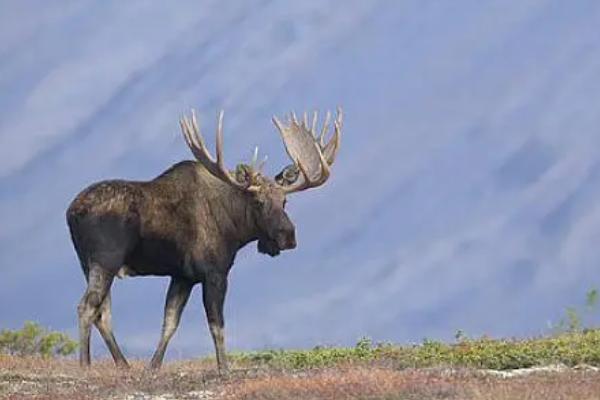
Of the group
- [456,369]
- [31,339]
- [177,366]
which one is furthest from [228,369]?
[31,339]

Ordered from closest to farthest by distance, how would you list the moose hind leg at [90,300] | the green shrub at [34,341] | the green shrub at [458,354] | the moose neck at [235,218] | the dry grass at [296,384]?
1. the dry grass at [296,384]
2. the green shrub at [458,354]
3. the moose hind leg at [90,300]
4. the moose neck at [235,218]
5. the green shrub at [34,341]

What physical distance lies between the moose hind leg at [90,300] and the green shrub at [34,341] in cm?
1174

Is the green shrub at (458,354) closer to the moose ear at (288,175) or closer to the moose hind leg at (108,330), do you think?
the moose hind leg at (108,330)

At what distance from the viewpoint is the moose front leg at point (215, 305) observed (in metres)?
19.6

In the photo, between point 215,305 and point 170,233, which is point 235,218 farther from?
point 215,305

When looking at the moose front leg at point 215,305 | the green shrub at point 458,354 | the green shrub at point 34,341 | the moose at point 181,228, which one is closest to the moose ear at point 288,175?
the moose at point 181,228

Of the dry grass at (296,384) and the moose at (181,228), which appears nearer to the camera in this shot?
the dry grass at (296,384)

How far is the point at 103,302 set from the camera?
19.9 m

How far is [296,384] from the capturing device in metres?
14.9

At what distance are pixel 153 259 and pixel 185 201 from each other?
0.86m

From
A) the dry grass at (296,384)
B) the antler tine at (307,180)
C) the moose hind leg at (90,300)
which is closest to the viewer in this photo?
the dry grass at (296,384)

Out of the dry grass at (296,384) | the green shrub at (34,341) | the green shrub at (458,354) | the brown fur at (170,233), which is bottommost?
the dry grass at (296,384)

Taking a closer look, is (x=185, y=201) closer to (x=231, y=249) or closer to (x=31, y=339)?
(x=231, y=249)

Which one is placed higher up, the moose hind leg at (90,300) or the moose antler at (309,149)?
the moose antler at (309,149)
